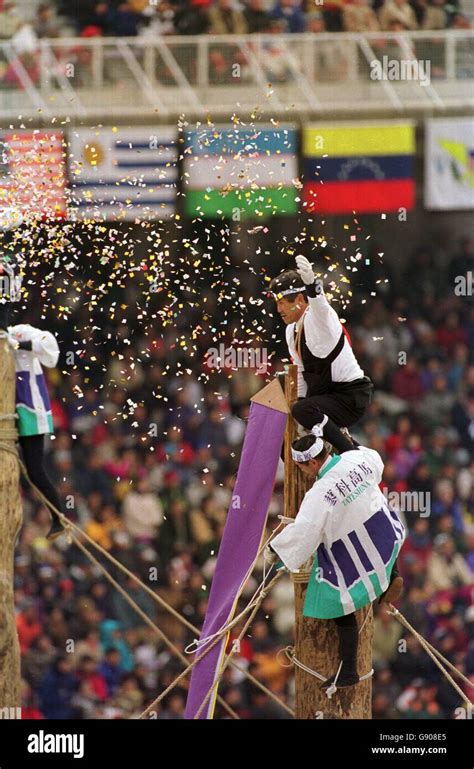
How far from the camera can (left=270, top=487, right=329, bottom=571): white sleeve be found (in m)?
7.26

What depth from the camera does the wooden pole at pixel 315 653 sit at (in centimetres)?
766

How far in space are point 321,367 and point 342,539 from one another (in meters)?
0.80

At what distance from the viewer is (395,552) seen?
752 cm

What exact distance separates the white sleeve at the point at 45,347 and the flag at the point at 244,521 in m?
1.21

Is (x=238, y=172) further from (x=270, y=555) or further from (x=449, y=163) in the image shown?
(x=270, y=555)

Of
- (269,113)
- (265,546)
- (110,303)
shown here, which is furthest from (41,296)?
(265,546)

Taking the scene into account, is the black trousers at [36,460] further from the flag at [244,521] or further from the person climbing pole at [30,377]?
the flag at [244,521]

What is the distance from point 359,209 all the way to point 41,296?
184 cm

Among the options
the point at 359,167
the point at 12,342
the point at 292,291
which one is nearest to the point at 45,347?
the point at 12,342

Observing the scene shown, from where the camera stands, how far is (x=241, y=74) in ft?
30.6
